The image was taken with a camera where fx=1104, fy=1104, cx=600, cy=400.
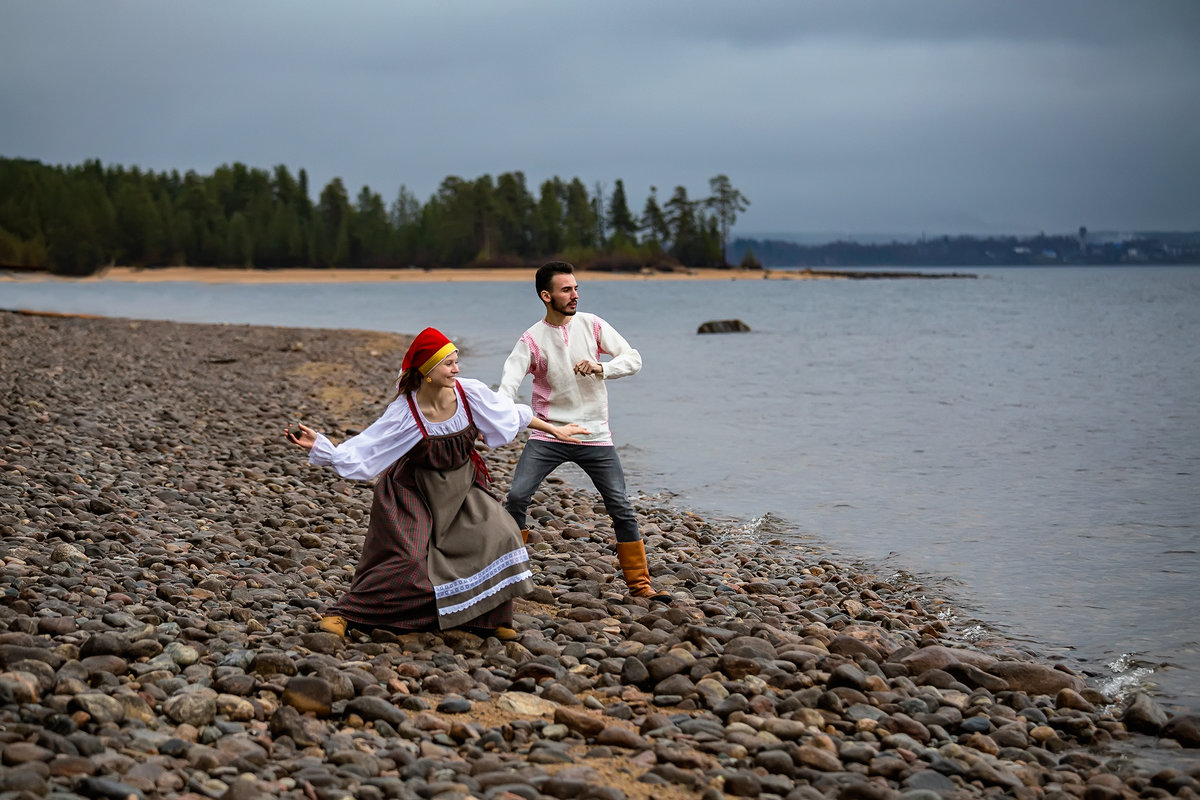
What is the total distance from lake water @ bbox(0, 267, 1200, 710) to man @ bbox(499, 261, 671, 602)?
3.29m

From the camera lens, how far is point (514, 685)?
19.0 ft

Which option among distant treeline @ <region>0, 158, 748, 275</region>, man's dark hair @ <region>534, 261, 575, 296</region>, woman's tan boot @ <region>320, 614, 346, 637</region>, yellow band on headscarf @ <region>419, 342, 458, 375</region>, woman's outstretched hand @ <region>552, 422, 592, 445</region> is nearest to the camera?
woman's tan boot @ <region>320, 614, 346, 637</region>

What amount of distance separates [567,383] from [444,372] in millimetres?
1215

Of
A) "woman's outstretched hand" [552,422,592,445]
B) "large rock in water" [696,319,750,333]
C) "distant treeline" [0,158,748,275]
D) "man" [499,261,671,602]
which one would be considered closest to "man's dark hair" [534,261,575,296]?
"man" [499,261,671,602]

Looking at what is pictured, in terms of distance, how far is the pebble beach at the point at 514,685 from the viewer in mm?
4602

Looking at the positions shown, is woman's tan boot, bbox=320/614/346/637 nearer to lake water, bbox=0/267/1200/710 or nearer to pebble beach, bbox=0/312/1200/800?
pebble beach, bbox=0/312/1200/800

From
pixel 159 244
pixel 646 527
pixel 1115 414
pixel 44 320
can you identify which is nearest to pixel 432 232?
pixel 159 244

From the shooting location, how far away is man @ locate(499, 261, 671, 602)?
24.0ft

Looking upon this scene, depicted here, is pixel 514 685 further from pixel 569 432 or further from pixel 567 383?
pixel 567 383

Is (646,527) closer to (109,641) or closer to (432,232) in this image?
(109,641)

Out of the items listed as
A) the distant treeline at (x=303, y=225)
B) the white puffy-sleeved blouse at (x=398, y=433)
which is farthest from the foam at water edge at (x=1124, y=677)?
the distant treeline at (x=303, y=225)

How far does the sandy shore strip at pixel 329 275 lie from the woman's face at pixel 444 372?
405 ft

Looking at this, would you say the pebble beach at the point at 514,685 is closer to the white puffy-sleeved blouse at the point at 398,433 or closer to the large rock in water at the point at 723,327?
the white puffy-sleeved blouse at the point at 398,433

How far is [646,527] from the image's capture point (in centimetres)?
1074
